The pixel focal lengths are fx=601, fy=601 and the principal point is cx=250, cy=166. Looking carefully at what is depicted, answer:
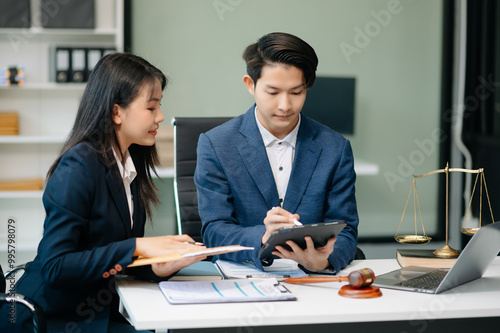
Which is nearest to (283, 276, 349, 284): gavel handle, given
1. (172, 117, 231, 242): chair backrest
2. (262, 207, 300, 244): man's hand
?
(262, 207, 300, 244): man's hand

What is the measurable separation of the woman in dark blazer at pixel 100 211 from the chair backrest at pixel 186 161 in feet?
1.71

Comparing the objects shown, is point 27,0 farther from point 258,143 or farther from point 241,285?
point 241,285

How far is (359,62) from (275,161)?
2.41m

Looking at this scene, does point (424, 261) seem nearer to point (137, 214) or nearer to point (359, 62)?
point (137, 214)

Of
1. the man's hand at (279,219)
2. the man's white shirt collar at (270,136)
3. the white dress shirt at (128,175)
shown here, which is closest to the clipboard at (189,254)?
the man's hand at (279,219)

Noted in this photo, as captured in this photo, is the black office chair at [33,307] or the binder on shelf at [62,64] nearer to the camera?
the black office chair at [33,307]

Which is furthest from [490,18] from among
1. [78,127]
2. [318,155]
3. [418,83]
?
[78,127]

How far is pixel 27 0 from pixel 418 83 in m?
2.66

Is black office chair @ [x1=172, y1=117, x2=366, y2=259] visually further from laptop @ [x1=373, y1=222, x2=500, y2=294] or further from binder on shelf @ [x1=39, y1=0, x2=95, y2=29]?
binder on shelf @ [x1=39, y1=0, x2=95, y2=29]

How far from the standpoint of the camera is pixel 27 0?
3.61 metres

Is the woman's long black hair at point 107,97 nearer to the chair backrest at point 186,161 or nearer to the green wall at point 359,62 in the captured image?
the chair backrest at point 186,161

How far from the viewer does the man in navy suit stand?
1844 millimetres

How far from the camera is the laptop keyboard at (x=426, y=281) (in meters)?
1.48

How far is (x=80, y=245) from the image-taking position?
4.95ft
